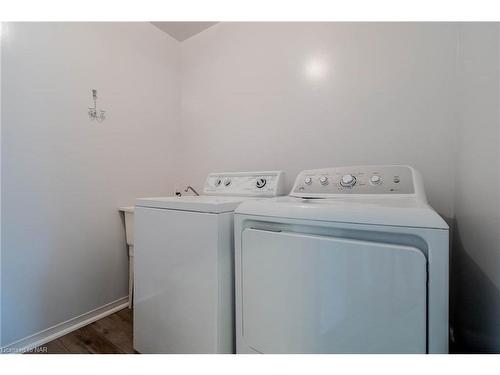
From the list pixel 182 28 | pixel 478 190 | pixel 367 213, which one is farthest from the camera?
pixel 182 28

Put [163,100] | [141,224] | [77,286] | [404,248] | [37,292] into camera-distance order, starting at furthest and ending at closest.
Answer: [163,100] → [77,286] → [37,292] → [141,224] → [404,248]

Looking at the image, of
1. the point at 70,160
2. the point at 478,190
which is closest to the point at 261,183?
the point at 478,190

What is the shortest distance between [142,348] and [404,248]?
1.34 metres

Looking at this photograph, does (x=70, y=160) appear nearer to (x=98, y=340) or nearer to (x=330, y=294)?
(x=98, y=340)

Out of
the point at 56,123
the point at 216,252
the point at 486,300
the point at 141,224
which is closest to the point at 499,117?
the point at 486,300

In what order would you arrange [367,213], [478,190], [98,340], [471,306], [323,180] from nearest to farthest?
[367,213] → [478,190] → [471,306] → [323,180] → [98,340]

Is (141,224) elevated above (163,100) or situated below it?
below

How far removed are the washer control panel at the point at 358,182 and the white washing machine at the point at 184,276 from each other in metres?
0.41

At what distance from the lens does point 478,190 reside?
0.81 meters

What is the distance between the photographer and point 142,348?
1195 mm

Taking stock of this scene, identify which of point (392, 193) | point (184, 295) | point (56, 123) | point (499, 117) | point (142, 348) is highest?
point (56, 123)

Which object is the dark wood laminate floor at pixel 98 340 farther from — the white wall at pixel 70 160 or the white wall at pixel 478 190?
the white wall at pixel 478 190

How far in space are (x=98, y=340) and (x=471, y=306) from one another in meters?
1.93
